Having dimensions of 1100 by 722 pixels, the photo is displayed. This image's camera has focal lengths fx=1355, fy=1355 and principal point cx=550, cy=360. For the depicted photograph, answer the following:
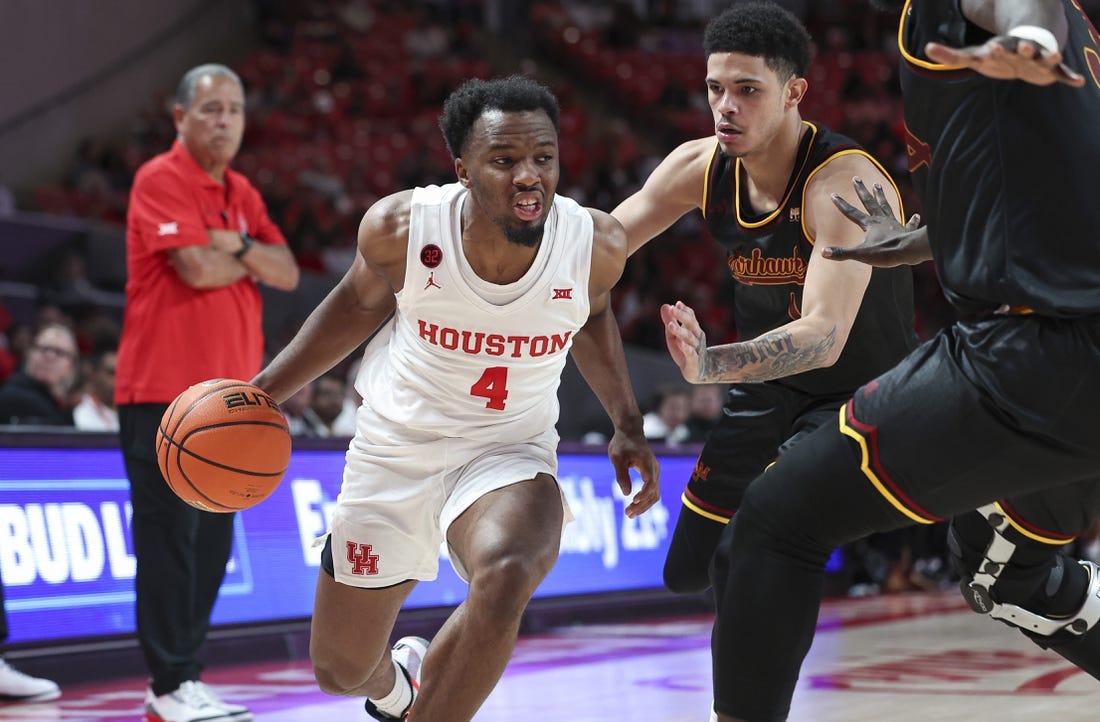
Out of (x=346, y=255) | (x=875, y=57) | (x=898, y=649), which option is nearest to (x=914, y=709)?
(x=898, y=649)

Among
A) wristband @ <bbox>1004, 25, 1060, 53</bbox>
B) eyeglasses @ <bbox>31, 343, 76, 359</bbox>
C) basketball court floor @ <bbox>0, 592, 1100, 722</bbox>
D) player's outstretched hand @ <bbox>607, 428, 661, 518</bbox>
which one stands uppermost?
wristband @ <bbox>1004, 25, 1060, 53</bbox>

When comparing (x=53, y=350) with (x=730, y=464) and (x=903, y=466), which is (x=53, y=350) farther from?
(x=903, y=466)

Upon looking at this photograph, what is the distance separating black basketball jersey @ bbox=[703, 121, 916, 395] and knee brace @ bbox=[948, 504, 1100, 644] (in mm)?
661

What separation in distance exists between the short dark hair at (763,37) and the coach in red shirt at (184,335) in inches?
89.6

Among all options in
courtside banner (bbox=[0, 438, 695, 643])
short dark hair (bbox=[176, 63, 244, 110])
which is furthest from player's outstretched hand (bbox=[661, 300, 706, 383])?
short dark hair (bbox=[176, 63, 244, 110])

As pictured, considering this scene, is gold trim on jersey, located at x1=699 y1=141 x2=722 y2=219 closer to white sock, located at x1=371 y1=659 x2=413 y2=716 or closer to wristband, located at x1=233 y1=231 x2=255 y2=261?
white sock, located at x1=371 y1=659 x2=413 y2=716

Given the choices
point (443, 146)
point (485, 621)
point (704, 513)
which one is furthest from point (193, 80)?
point (443, 146)

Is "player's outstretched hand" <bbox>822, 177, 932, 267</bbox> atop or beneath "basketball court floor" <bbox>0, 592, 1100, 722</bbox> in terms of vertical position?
atop

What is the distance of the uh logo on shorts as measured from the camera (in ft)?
12.5

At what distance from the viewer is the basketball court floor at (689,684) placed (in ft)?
17.2

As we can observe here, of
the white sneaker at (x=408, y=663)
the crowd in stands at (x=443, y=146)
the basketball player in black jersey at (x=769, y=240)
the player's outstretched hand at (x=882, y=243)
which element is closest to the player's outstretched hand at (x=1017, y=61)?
the player's outstretched hand at (x=882, y=243)

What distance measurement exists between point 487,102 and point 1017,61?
1.69 metres

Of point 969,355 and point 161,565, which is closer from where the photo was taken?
point 969,355

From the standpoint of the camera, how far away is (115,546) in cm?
640
